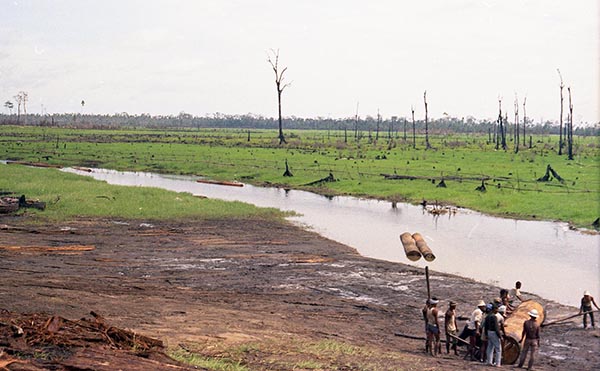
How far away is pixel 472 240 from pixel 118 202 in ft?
59.6

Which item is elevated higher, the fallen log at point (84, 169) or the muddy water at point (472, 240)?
the fallen log at point (84, 169)

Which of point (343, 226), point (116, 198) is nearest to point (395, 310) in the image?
point (343, 226)

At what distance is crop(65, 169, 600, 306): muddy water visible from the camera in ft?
79.4

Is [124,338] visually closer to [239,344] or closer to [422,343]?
[239,344]

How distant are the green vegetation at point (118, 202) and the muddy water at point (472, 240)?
3.87 metres

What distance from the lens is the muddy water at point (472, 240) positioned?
79.4 feet

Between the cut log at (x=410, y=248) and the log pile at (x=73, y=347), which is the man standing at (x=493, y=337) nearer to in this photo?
the cut log at (x=410, y=248)

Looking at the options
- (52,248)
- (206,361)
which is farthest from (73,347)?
(52,248)

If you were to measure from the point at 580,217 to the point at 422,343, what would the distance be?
2187cm

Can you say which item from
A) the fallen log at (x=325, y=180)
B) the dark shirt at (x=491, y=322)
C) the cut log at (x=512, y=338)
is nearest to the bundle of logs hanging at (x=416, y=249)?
the cut log at (x=512, y=338)

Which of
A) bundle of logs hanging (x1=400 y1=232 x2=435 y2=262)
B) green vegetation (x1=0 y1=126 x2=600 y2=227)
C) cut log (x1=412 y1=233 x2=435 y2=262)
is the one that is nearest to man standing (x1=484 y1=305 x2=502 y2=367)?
cut log (x1=412 y1=233 x2=435 y2=262)

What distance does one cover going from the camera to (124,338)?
40.8 feet

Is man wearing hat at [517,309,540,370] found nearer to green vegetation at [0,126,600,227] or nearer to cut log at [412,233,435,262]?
cut log at [412,233,435,262]

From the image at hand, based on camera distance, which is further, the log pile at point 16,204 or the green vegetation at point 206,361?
the log pile at point 16,204
